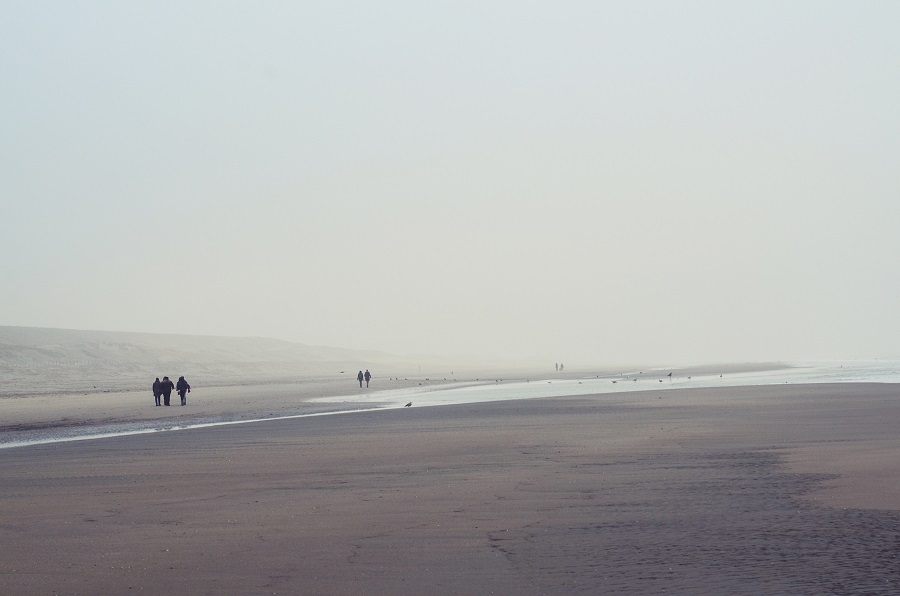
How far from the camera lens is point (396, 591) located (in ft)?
28.0

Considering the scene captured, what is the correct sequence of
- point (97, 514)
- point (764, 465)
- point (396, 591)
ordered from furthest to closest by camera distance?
point (764, 465), point (97, 514), point (396, 591)

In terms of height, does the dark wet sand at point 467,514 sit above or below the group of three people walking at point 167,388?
below

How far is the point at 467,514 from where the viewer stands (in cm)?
1212

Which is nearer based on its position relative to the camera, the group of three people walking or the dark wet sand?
the dark wet sand

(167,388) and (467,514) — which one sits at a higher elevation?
(167,388)

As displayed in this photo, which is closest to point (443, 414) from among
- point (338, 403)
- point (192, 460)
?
point (338, 403)

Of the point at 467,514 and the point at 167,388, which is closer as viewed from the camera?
the point at 467,514

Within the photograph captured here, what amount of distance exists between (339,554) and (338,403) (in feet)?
111

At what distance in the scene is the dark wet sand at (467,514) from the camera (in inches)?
350

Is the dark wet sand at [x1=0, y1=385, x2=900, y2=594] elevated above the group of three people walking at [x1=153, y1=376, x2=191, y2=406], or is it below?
below

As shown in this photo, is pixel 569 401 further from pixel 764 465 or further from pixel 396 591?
pixel 396 591

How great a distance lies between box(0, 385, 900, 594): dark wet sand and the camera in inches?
350

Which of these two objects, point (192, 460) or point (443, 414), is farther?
point (443, 414)

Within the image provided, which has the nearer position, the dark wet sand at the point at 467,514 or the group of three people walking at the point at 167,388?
the dark wet sand at the point at 467,514
